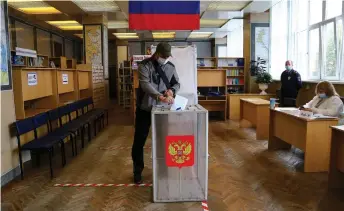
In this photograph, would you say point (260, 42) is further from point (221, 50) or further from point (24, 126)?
point (24, 126)

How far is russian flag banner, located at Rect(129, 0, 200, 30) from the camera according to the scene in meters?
5.15

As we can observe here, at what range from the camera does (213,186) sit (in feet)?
12.5

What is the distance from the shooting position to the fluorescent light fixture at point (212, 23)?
37.0 ft

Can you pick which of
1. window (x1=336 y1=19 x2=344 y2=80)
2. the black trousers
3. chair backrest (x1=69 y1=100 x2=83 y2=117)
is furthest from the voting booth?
window (x1=336 y1=19 x2=344 y2=80)

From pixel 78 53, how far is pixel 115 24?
700cm

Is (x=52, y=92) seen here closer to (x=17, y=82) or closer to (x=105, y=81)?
(x=17, y=82)

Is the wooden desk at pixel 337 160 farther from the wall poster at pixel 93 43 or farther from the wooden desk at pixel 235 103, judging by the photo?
the wall poster at pixel 93 43

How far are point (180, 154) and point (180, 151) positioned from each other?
3 centimetres

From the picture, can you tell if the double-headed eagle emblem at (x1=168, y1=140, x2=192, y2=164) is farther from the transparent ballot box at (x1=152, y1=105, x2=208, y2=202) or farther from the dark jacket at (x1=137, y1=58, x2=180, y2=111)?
the dark jacket at (x1=137, y1=58, x2=180, y2=111)

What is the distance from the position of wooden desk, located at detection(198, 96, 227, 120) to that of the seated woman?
14.5ft

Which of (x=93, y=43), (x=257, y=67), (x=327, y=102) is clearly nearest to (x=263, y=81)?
(x=257, y=67)

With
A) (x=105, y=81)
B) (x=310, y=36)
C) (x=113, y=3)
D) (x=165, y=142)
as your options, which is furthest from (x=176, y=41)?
(x=165, y=142)

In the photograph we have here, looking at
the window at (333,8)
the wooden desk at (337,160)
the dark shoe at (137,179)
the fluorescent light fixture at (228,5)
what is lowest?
the dark shoe at (137,179)

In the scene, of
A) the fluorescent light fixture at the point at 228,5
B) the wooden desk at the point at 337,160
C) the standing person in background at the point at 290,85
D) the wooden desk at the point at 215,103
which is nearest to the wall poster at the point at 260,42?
the fluorescent light fixture at the point at 228,5
